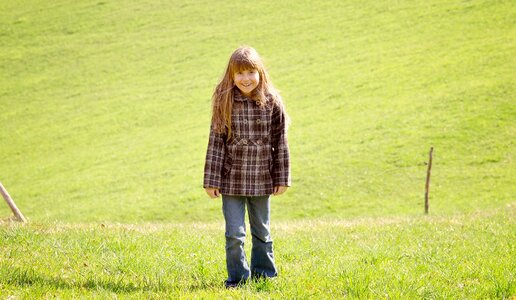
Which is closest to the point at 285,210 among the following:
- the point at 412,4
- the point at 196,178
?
the point at 196,178

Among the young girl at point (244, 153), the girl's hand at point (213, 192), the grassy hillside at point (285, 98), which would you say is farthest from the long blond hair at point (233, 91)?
the grassy hillside at point (285, 98)

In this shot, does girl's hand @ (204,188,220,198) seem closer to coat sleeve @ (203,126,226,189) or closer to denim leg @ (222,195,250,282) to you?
coat sleeve @ (203,126,226,189)

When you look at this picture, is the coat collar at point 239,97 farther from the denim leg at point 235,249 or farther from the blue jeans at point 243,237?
the denim leg at point 235,249

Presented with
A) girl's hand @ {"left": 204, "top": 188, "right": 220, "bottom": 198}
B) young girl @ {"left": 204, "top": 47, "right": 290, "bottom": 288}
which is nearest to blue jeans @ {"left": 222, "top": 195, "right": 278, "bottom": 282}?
young girl @ {"left": 204, "top": 47, "right": 290, "bottom": 288}

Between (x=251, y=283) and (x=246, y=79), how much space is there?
216 cm

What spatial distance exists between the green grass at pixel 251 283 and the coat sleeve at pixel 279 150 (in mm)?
1098

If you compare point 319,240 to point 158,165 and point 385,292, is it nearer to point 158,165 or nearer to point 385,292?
point 385,292

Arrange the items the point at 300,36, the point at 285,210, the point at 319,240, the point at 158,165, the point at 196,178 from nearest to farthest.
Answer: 1. the point at 319,240
2. the point at 285,210
3. the point at 196,178
4. the point at 158,165
5. the point at 300,36

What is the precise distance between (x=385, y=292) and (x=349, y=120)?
1257 inches

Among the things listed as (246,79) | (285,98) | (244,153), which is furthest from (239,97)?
(285,98)

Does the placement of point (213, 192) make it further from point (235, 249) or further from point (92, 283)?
point (92, 283)

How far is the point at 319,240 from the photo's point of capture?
956 cm

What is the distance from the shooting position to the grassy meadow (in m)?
6.56

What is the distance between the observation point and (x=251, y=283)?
593 cm
